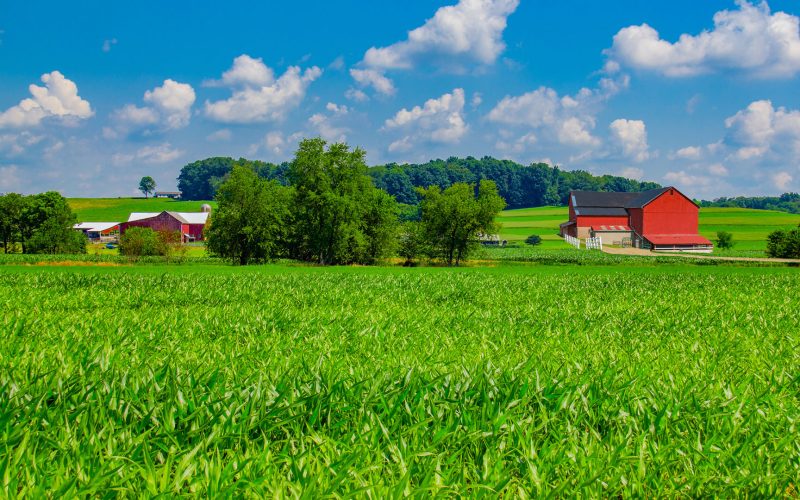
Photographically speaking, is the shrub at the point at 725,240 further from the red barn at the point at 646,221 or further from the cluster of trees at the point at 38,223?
the cluster of trees at the point at 38,223

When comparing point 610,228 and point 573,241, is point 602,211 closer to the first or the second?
point 610,228

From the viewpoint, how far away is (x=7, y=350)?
23.1 ft

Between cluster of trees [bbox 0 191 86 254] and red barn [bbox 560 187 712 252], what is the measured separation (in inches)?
3722

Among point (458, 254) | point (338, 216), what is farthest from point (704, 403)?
point (458, 254)

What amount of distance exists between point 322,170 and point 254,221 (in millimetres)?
10124

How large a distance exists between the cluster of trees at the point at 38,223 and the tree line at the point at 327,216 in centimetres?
3454

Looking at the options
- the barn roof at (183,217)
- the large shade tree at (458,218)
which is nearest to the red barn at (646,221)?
the large shade tree at (458,218)

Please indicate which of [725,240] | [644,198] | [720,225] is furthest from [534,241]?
[720,225]

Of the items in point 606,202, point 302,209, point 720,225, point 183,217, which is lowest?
point 720,225

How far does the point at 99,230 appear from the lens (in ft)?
470

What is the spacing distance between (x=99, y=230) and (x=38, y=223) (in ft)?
204

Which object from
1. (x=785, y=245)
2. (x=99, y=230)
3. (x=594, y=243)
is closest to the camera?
(x=785, y=245)

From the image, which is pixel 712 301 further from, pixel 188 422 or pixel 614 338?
pixel 188 422

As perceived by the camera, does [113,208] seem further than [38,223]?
Yes
